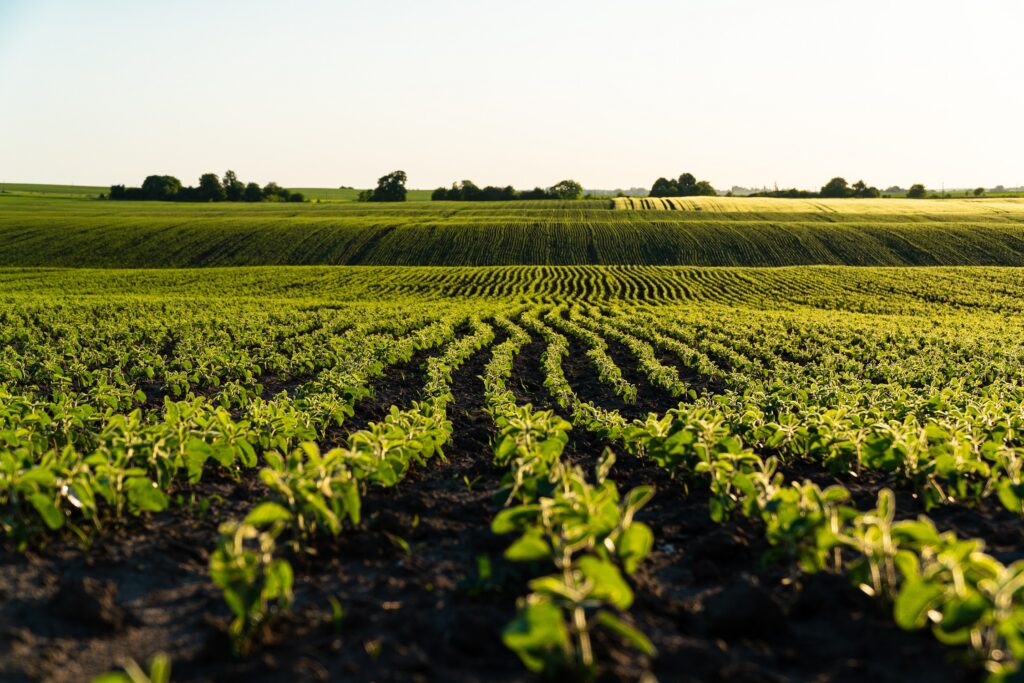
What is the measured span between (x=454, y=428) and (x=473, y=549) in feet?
16.1

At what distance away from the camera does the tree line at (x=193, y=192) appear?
12731 cm

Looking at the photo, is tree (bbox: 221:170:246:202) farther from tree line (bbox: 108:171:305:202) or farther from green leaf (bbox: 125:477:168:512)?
green leaf (bbox: 125:477:168:512)

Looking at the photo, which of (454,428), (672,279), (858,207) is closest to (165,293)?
(672,279)

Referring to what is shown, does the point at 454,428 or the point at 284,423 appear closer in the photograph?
the point at 284,423

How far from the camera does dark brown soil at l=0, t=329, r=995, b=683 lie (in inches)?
115

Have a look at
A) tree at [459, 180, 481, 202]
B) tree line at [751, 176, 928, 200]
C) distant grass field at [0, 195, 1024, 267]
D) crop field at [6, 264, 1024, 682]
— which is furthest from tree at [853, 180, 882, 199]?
crop field at [6, 264, 1024, 682]

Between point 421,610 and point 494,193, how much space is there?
134445 millimetres

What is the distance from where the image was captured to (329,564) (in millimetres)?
4090

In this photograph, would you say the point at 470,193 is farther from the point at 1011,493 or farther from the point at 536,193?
the point at 1011,493

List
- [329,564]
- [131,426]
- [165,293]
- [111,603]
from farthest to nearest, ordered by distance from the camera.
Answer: [165,293] → [131,426] → [329,564] → [111,603]

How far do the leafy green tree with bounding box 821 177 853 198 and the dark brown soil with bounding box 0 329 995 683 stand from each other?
15443 centimetres

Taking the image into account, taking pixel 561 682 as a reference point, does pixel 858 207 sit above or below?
above

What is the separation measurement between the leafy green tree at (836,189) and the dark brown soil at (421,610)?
154 metres

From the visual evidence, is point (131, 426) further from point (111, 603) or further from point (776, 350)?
point (776, 350)
